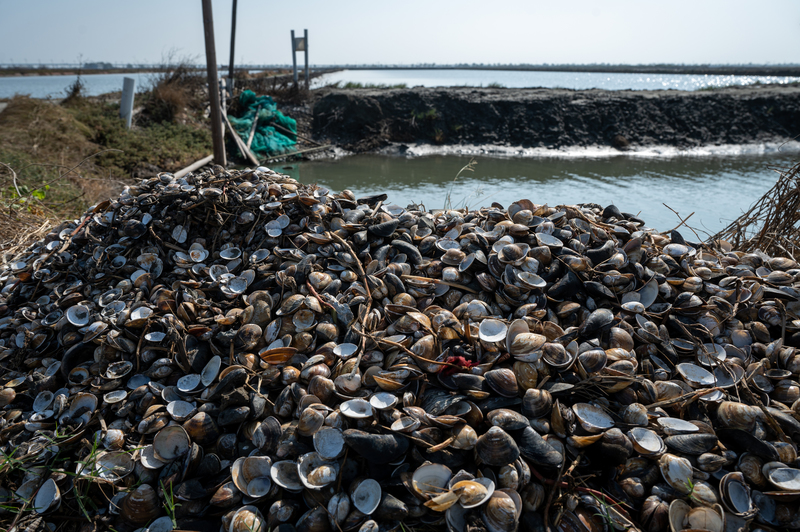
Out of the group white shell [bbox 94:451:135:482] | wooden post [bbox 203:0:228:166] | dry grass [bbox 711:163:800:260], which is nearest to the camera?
white shell [bbox 94:451:135:482]

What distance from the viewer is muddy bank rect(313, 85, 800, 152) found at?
14539mm

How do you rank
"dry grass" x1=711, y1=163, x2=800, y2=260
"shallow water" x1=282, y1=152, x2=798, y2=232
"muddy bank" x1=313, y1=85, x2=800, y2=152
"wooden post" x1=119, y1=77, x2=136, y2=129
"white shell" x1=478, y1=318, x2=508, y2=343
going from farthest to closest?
"muddy bank" x1=313, y1=85, x2=800, y2=152 < "wooden post" x1=119, y1=77, x2=136, y2=129 < "shallow water" x1=282, y1=152, x2=798, y2=232 < "dry grass" x1=711, y1=163, x2=800, y2=260 < "white shell" x1=478, y1=318, x2=508, y2=343

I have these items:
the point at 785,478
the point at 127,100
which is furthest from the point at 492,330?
the point at 127,100

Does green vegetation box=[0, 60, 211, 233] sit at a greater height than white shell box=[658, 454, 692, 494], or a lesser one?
greater

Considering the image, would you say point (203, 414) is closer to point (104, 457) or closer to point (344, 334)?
point (104, 457)

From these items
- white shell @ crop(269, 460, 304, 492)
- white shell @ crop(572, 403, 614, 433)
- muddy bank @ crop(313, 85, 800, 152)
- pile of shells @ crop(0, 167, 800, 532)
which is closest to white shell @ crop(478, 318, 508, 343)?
pile of shells @ crop(0, 167, 800, 532)

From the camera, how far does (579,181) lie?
977cm

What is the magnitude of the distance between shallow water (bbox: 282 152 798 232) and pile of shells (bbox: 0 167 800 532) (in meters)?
4.22

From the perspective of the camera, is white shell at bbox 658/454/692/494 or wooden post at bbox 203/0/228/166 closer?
white shell at bbox 658/454/692/494

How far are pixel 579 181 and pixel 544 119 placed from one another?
6.36 meters

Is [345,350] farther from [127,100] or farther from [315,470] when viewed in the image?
[127,100]

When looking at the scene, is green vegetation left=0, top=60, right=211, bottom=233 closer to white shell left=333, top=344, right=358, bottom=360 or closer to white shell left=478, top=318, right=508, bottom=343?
white shell left=333, top=344, right=358, bottom=360

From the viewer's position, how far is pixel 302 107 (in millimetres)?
15328

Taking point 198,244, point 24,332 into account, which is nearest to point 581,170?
point 198,244
